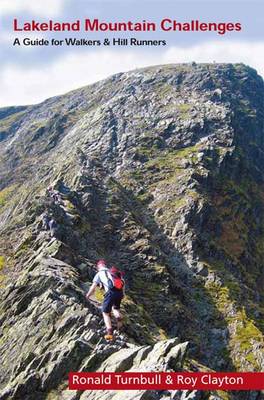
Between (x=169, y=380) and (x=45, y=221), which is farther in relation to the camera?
(x=45, y=221)

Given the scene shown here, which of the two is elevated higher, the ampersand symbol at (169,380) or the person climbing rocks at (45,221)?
the person climbing rocks at (45,221)

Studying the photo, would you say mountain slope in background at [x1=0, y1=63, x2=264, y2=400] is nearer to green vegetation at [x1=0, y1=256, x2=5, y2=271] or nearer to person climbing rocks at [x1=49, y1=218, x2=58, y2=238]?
green vegetation at [x1=0, y1=256, x2=5, y2=271]

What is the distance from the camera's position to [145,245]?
106 meters

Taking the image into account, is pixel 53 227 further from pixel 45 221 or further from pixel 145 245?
pixel 145 245

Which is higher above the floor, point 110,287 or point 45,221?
point 110,287

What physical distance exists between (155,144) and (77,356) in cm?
12605

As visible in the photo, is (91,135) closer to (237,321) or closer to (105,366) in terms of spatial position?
(237,321)

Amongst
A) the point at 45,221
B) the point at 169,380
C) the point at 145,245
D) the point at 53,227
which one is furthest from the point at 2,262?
the point at 169,380

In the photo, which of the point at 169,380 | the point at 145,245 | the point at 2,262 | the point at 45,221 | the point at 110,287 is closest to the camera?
the point at 110,287

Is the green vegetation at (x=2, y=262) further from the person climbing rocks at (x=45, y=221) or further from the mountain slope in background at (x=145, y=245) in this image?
the person climbing rocks at (x=45, y=221)

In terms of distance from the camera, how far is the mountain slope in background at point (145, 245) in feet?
133

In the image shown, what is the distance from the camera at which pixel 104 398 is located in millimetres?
32031

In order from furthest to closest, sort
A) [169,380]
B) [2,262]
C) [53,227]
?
1. [53,227]
2. [2,262]
3. [169,380]

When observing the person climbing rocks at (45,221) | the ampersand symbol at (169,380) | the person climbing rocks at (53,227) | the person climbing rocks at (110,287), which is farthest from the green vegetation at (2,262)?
the ampersand symbol at (169,380)
